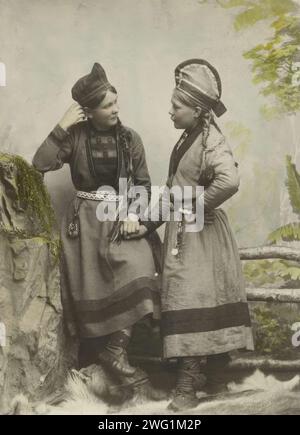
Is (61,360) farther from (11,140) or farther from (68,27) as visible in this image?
(68,27)

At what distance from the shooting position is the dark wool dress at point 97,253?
537cm

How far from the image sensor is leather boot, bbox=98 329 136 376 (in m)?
5.36

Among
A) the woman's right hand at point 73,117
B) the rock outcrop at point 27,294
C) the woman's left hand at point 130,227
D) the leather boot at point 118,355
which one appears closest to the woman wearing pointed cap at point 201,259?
the woman's left hand at point 130,227

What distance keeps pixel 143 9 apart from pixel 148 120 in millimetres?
881

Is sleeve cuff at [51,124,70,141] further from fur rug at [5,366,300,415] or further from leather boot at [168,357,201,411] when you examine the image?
leather boot at [168,357,201,411]

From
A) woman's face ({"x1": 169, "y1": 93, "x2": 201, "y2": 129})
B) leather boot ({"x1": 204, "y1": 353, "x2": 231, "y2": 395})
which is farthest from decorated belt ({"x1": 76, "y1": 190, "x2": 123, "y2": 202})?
leather boot ({"x1": 204, "y1": 353, "x2": 231, "y2": 395})

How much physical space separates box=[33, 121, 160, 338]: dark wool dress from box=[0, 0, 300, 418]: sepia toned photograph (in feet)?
0.03

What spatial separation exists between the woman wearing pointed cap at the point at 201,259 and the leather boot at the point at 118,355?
11.5 inches

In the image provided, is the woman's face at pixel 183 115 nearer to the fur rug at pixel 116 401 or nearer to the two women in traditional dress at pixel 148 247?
the two women in traditional dress at pixel 148 247

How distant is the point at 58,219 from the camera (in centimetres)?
552

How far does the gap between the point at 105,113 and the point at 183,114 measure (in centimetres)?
59

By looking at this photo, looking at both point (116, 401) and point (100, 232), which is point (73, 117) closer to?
point (100, 232)

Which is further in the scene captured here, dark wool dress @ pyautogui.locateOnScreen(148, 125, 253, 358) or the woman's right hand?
the woman's right hand
